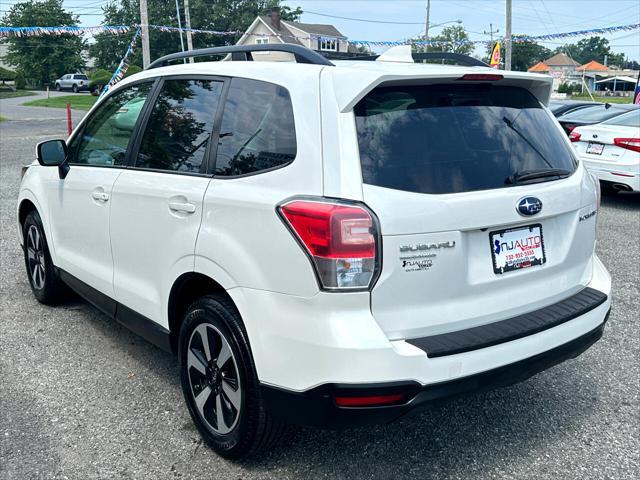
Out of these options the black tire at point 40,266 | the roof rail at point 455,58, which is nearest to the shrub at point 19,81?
the black tire at point 40,266

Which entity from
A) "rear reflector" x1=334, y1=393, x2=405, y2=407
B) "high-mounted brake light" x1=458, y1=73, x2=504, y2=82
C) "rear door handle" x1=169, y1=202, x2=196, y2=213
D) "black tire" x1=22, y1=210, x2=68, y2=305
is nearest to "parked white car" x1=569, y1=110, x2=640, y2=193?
"high-mounted brake light" x1=458, y1=73, x2=504, y2=82

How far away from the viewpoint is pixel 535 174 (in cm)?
296

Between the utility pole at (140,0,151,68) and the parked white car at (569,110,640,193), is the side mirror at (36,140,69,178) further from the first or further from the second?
the utility pole at (140,0,151,68)

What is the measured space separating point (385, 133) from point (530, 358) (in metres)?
1.14

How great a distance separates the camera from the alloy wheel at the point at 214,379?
2916mm

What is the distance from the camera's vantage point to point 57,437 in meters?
3.28

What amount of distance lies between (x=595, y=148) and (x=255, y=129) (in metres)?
8.23

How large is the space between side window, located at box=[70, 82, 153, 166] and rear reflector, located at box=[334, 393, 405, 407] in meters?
2.04

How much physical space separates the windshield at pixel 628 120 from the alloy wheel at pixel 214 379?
28.2ft

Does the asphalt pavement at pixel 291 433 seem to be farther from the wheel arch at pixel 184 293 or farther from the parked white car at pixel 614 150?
the parked white car at pixel 614 150

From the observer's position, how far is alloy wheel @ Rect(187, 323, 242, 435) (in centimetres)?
292

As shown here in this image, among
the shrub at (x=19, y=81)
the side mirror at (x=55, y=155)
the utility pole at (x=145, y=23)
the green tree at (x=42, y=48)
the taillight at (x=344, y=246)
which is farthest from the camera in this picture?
the green tree at (x=42, y=48)

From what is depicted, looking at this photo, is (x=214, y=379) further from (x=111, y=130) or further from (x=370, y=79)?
(x=111, y=130)

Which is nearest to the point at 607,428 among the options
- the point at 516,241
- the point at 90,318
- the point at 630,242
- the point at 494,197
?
the point at 516,241
